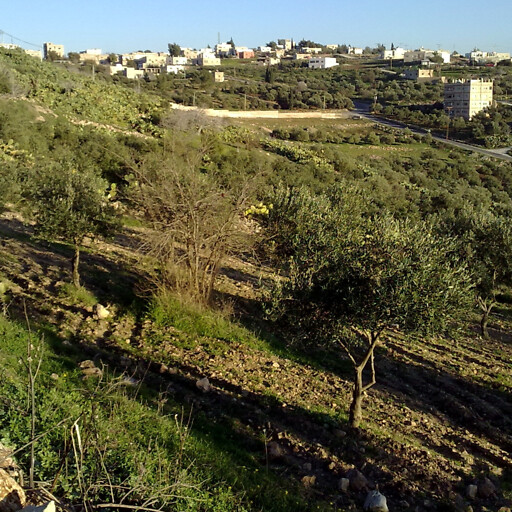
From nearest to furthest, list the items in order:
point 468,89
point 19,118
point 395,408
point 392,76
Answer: point 395,408, point 19,118, point 468,89, point 392,76

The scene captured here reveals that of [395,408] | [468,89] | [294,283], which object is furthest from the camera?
[468,89]

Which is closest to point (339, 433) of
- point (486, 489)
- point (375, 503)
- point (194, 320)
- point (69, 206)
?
point (375, 503)

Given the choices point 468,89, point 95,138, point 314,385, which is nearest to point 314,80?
point 468,89

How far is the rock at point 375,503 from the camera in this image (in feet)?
23.6

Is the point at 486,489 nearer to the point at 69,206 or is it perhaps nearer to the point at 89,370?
the point at 89,370

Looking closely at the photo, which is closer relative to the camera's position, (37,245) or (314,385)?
(314,385)

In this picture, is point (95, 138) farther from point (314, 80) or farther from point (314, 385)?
point (314, 80)

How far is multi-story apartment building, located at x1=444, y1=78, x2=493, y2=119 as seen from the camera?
8189cm

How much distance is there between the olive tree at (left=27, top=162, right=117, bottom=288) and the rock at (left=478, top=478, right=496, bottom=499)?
958cm

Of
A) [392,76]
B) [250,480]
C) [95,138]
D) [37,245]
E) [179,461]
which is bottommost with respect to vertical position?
Answer: [250,480]

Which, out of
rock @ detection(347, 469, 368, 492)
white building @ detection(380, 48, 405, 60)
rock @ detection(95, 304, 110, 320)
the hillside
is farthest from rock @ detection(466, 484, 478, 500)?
white building @ detection(380, 48, 405, 60)

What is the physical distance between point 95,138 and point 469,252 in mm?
20063

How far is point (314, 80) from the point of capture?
10531 centimetres

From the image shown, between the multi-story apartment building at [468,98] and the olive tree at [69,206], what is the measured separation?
254ft
